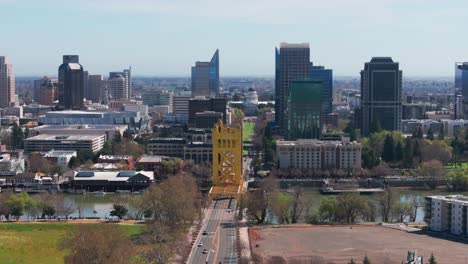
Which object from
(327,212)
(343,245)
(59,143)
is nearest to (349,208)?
(327,212)

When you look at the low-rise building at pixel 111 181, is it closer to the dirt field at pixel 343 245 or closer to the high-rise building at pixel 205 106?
the dirt field at pixel 343 245

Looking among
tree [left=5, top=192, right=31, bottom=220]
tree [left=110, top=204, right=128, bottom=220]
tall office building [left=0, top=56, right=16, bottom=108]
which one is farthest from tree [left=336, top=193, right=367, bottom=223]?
tall office building [left=0, top=56, right=16, bottom=108]

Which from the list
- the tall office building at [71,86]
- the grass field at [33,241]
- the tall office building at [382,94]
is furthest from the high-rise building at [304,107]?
the tall office building at [71,86]

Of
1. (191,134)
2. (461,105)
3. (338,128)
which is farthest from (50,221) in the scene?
(461,105)

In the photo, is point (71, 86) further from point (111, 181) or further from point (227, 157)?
point (227, 157)

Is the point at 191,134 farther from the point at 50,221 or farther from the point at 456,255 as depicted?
the point at 456,255

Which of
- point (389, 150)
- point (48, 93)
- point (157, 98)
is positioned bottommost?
point (389, 150)
